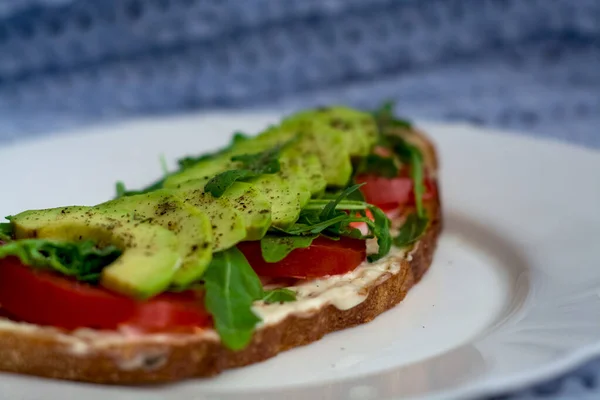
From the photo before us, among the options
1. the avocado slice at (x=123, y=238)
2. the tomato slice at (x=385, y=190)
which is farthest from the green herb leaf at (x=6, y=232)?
the tomato slice at (x=385, y=190)

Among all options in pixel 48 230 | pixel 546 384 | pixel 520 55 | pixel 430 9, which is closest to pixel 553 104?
pixel 520 55

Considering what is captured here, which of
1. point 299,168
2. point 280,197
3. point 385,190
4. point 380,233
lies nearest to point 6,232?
point 280,197

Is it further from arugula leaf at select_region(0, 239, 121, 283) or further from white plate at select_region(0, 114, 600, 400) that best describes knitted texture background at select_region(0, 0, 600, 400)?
arugula leaf at select_region(0, 239, 121, 283)

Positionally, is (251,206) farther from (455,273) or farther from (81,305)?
(455,273)

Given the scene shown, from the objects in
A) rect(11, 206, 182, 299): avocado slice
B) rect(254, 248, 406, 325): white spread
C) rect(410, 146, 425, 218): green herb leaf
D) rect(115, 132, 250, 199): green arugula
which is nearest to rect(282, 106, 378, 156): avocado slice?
rect(410, 146, 425, 218): green herb leaf

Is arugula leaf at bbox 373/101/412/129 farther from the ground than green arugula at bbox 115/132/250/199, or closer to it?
closer to it

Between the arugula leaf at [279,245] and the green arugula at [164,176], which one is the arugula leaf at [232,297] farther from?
the green arugula at [164,176]
